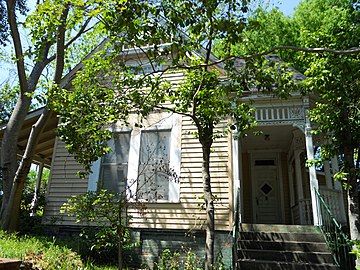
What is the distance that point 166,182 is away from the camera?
28.7 feet

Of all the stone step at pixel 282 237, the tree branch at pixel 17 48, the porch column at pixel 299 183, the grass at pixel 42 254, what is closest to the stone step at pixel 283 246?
the stone step at pixel 282 237

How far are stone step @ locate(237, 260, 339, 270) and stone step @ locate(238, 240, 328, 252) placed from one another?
46 centimetres

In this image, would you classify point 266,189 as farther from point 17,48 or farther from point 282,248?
point 17,48

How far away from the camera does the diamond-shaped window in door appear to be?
10.9m

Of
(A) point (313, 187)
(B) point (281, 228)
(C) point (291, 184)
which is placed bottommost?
(B) point (281, 228)

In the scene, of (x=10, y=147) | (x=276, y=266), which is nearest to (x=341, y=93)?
(x=276, y=266)

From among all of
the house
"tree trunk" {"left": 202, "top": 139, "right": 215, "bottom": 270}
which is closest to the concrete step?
the house

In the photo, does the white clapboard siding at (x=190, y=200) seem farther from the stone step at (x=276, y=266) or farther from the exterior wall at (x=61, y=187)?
the stone step at (x=276, y=266)

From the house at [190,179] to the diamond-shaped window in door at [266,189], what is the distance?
0.35m

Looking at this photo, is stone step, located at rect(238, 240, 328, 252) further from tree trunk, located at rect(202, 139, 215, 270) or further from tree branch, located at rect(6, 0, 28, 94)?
tree branch, located at rect(6, 0, 28, 94)

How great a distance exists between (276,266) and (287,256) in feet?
1.35

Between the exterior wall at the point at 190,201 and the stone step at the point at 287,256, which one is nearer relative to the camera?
the stone step at the point at 287,256

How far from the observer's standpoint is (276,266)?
20.4 ft

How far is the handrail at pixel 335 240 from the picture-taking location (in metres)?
6.22
